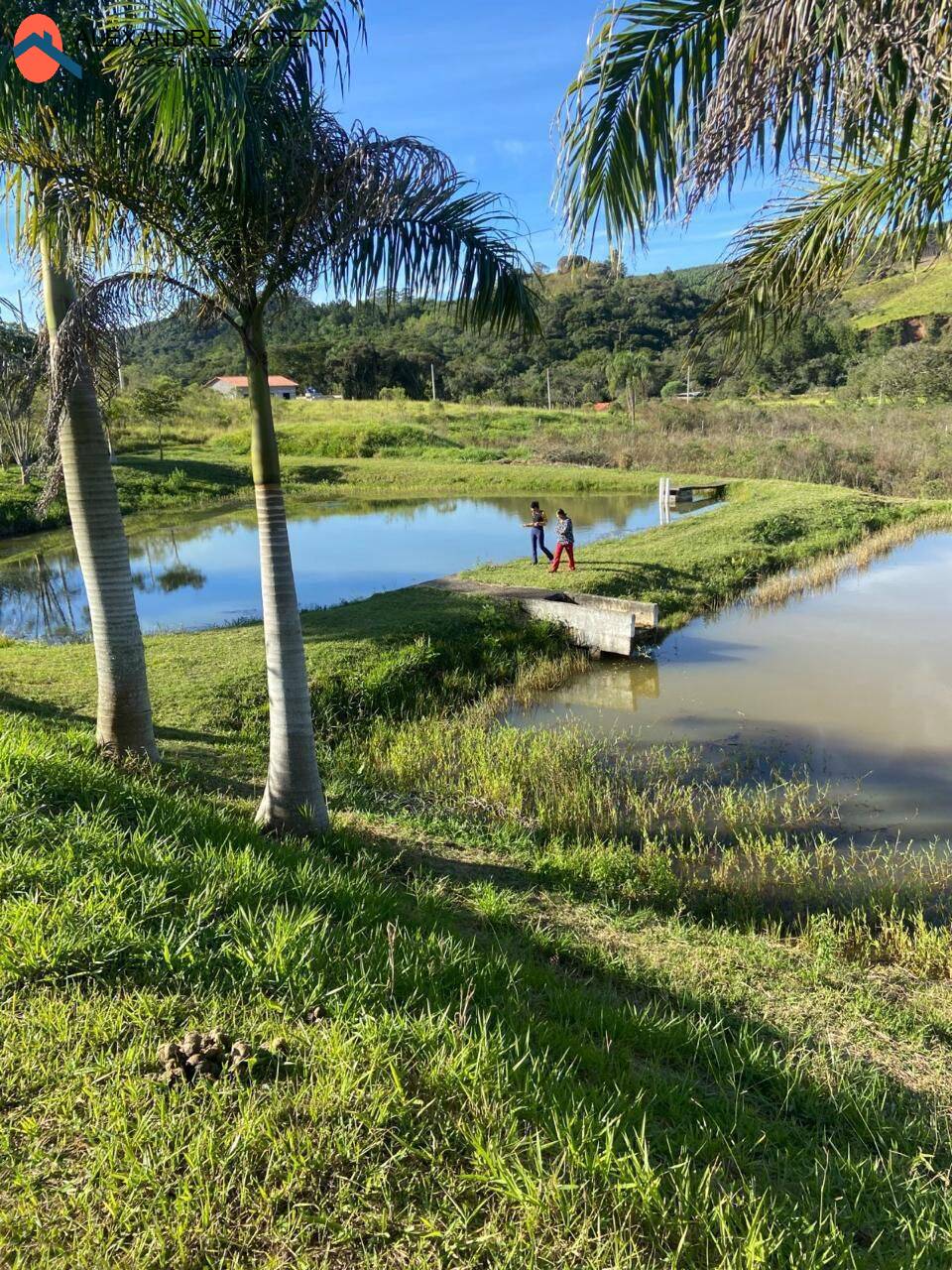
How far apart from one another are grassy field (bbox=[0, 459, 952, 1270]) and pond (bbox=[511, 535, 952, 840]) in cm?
114

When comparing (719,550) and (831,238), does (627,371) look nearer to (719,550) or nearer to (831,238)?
Answer: (719,550)

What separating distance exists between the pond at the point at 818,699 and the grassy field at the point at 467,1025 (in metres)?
1.14

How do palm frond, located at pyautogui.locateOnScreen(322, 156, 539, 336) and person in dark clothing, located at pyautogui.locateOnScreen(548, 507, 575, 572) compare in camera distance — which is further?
person in dark clothing, located at pyautogui.locateOnScreen(548, 507, 575, 572)

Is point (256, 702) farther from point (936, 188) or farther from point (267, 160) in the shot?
point (936, 188)

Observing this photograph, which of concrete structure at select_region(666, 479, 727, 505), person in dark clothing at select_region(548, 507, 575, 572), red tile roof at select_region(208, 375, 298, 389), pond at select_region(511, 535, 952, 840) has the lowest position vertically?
pond at select_region(511, 535, 952, 840)

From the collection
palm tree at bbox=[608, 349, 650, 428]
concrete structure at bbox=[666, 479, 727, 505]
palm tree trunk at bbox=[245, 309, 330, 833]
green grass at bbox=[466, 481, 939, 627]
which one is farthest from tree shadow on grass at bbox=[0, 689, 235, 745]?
palm tree at bbox=[608, 349, 650, 428]

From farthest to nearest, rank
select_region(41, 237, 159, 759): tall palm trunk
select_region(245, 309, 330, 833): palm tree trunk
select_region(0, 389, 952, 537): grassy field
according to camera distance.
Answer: select_region(0, 389, 952, 537): grassy field, select_region(41, 237, 159, 759): tall palm trunk, select_region(245, 309, 330, 833): palm tree trunk

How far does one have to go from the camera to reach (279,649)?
5770 millimetres

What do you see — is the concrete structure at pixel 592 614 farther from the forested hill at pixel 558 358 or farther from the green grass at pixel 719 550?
the forested hill at pixel 558 358

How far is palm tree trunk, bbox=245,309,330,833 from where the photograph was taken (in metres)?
5.61

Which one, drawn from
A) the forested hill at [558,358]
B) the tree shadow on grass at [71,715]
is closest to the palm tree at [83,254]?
the tree shadow on grass at [71,715]

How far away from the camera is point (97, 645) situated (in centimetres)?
652

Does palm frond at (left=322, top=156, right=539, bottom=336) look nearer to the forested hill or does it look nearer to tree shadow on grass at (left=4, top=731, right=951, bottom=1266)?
tree shadow on grass at (left=4, top=731, right=951, bottom=1266)

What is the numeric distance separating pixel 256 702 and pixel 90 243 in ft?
16.8
